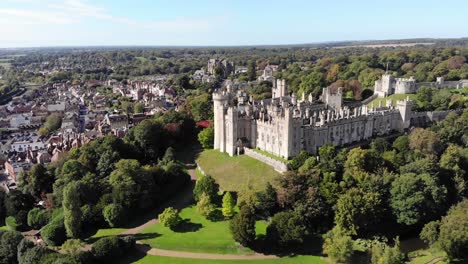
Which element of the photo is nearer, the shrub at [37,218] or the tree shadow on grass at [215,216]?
the tree shadow on grass at [215,216]

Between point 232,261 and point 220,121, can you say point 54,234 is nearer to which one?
point 232,261

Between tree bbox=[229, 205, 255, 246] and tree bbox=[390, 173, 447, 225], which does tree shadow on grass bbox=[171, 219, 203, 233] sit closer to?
tree bbox=[229, 205, 255, 246]

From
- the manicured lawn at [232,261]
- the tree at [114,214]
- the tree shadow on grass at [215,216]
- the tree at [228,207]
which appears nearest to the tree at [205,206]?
the tree shadow on grass at [215,216]

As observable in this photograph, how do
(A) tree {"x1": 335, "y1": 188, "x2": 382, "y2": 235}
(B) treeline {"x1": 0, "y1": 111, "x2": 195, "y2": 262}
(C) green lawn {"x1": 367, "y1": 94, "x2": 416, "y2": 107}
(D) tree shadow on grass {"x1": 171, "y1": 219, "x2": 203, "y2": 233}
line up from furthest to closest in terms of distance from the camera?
(C) green lawn {"x1": 367, "y1": 94, "x2": 416, "y2": 107} → (B) treeline {"x1": 0, "y1": 111, "x2": 195, "y2": 262} → (D) tree shadow on grass {"x1": 171, "y1": 219, "x2": 203, "y2": 233} → (A) tree {"x1": 335, "y1": 188, "x2": 382, "y2": 235}

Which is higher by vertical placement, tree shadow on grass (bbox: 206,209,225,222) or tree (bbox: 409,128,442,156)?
tree (bbox: 409,128,442,156)

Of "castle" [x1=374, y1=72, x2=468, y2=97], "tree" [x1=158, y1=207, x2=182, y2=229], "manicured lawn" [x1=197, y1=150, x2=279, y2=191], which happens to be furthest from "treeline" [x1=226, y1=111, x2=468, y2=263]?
"castle" [x1=374, y1=72, x2=468, y2=97]

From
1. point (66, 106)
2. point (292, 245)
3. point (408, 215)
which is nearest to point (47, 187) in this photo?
point (292, 245)

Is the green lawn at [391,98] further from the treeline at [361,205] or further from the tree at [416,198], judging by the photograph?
the tree at [416,198]
